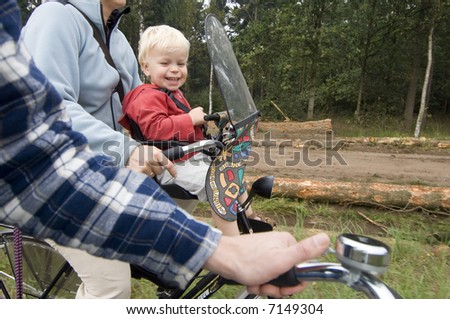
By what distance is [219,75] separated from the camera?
1437 millimetres

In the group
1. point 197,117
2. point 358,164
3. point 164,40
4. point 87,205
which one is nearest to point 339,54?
point 358,164

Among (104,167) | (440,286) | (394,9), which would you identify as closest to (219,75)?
(104,167)

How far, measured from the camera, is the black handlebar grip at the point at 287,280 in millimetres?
729

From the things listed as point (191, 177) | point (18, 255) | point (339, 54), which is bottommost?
point (18, 255)

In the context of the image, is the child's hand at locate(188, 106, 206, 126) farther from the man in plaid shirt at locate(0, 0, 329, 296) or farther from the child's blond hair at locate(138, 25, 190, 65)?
the man in plaid shirt at locate(0, 0, 329, 296)

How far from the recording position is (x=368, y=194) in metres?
4.69

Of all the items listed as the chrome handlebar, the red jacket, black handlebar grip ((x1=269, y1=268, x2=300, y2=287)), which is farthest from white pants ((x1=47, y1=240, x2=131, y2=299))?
the chrome handlebar

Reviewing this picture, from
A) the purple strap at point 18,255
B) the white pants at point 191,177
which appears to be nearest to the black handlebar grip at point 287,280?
the white pants at point 191,177

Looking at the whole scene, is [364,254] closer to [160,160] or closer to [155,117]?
[160,160]

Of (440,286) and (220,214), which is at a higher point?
(220,214)

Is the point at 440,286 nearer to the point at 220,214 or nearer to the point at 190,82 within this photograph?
the point at 220,214

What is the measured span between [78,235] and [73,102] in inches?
31.5

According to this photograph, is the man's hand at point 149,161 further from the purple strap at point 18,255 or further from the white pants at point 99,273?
the purple strap at point 18,255

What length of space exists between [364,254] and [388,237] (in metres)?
3.26
